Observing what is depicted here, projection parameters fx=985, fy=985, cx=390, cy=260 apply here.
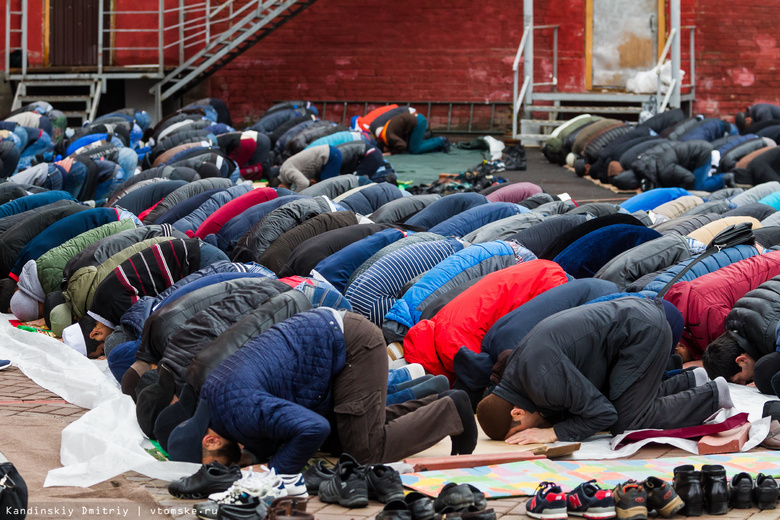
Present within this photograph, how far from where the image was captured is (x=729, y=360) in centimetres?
589

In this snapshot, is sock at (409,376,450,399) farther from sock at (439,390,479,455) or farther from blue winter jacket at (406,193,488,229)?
blue winter jacket at (406,193,488,229)

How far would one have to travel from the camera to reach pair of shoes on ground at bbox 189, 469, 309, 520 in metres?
3.72

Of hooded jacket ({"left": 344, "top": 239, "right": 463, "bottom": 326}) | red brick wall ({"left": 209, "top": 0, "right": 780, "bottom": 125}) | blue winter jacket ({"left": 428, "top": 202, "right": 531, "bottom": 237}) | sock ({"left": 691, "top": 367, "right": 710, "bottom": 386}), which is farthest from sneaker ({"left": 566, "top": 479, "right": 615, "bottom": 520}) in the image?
red brick wall ({"left": 209, "top": 0, "right": 780, "bottom": 125})

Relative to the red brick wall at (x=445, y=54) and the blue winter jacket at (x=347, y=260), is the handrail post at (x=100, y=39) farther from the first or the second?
the blue winter jacket at (x=347, y=260)

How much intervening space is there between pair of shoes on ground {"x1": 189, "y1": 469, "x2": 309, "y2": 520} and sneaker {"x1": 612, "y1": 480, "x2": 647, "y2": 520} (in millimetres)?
1232

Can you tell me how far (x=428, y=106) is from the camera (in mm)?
18844

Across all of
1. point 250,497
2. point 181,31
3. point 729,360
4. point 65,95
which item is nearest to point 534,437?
point 729,360

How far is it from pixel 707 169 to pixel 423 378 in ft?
27.9

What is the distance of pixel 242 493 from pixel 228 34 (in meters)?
15.6

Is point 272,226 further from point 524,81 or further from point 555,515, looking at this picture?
point 524,81

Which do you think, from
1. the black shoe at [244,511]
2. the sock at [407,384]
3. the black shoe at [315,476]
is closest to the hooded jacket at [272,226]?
the sock at [407,384]

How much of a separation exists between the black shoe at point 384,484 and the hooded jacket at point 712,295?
2899 millimetres

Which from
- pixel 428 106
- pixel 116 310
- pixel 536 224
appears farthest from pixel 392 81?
→ pixel 116 310

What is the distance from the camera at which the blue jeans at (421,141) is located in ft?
53.5
